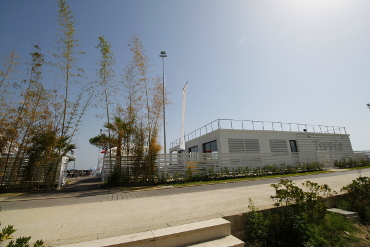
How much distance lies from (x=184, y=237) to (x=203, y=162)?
9.65m

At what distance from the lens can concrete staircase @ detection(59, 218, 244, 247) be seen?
6.90ft

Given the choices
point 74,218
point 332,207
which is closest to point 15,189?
point 74,218

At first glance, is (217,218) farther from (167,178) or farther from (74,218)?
(167,178)

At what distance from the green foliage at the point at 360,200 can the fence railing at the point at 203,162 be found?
308 inches

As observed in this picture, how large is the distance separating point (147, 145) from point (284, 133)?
15348 mm

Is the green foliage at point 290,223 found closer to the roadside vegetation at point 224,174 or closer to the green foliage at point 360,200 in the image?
the green foliage at point 360,200

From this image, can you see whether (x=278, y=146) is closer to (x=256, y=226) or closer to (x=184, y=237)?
(x=256, y=226)

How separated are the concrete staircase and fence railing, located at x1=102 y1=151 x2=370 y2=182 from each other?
7.98m

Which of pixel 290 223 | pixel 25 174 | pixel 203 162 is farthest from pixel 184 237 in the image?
pixel 25 174

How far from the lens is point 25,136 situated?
8742 mm

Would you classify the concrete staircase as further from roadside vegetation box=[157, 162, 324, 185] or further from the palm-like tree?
the palm-like tree

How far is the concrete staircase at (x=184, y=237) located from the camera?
210 cm

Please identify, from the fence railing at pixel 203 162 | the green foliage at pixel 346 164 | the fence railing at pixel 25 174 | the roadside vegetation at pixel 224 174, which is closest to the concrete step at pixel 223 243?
the roadside vegetation at pixel 224 174

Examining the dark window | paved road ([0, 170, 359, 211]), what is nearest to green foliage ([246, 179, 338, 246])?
paved road ([0, 170, 359, 211])
